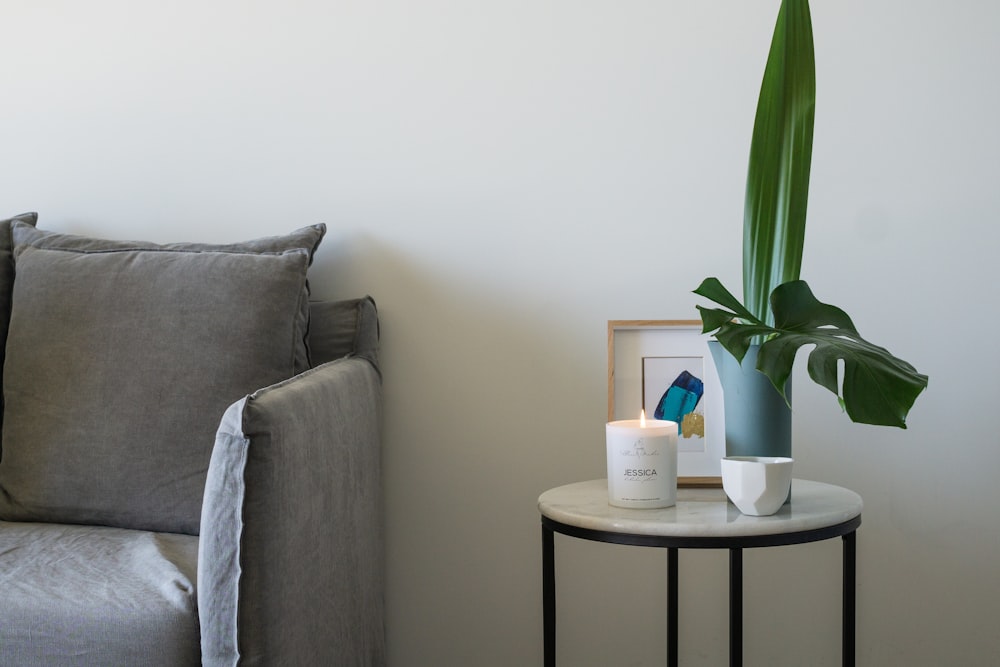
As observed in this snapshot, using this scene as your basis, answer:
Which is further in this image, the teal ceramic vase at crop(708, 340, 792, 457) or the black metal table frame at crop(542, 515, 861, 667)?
the teal ceramic vase at crop(708, 340, 792, 457)

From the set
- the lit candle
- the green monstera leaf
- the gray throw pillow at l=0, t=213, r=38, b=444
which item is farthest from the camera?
the gray throw pillow at l=0, t=213, r=38, b=444

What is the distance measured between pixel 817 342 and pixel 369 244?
3.06ft

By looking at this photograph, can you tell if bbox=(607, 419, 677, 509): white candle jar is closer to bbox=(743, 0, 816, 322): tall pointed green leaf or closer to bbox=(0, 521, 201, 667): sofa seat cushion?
bbox=(743, 0, 816, 322): tall pointed green leaf

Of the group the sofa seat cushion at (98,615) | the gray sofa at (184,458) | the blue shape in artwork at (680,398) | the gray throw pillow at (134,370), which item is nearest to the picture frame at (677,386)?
the blue shape in artwork at (680,398)

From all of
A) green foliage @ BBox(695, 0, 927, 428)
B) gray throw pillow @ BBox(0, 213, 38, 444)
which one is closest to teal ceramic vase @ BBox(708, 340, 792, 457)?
green foliage @ BBox(695, 0, 927, 428)

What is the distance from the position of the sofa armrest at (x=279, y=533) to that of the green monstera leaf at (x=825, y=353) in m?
0.49

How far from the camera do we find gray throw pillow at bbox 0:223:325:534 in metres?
1.32

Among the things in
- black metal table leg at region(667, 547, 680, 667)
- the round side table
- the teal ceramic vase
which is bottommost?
black metal table leg at region(667, 547, 680, 667)

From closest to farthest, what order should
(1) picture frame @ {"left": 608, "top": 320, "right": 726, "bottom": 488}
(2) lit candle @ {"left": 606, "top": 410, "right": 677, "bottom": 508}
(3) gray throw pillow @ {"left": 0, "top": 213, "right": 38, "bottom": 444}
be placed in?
(2) lit candle @ {"left": 606, "top": 410, "right": 677, "bottom": 508}, (1) picture frame @ {"left": 608, "top": 320, "right": 726, "bottom": 488}, (3) gray throw pillow @ {"left": 0, "top": 213, "right": 38, "bottom": 444}

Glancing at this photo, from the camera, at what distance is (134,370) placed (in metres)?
1.35

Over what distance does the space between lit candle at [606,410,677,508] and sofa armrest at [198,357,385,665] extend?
379mm

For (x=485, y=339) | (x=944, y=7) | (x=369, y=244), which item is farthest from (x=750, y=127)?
(x=369, y=244)

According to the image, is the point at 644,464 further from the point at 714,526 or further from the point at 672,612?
the point at 672,612

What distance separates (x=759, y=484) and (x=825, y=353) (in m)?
0.20
